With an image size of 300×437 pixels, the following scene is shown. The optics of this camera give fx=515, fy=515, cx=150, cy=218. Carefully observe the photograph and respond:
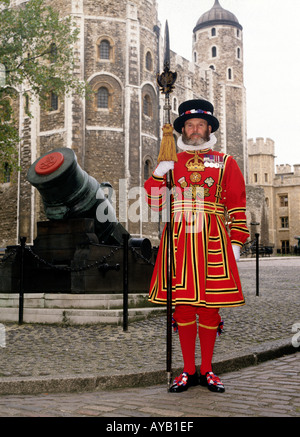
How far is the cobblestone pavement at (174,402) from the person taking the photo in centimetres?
297

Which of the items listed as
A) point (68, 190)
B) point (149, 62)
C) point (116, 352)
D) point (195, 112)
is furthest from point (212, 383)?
point (149, 62)

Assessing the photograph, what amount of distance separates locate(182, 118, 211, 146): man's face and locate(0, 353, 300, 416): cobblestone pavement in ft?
5.95

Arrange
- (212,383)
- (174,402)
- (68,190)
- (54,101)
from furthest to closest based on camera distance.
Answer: (54,101) → (68,190) → (212,383) → (174,402)

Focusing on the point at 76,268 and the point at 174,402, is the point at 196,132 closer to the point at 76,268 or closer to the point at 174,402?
the point at 174,402

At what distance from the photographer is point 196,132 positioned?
3.93m

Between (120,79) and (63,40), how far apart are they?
9.48 m

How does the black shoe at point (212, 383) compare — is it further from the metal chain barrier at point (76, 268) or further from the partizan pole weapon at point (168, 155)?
the metal chain barrier at point (76, 268)

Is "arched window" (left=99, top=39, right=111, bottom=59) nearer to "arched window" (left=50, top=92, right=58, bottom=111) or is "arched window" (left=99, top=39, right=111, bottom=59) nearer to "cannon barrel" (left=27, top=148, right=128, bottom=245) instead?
"arched window" (left=50, top=92, right=58, bottom=111)

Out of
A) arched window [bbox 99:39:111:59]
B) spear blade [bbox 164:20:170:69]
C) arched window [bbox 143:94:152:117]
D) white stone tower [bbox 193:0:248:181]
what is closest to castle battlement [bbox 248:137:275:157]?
white stone tower [bbox 193:0:248:181]

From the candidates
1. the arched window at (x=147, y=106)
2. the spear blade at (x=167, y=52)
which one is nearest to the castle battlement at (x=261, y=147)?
the arched window at (x=147, y=106)

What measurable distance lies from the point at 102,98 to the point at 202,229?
25071 millimetres

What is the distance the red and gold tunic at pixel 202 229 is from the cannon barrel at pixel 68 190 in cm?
316

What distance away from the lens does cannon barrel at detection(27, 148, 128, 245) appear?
6.86m

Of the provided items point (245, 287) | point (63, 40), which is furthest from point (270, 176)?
point (245, 287)
